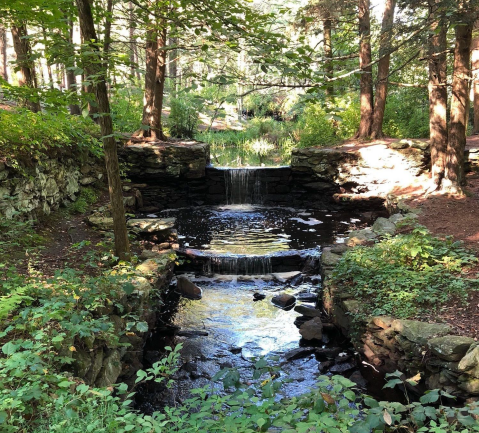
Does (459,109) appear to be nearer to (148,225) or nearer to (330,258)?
(330,258)

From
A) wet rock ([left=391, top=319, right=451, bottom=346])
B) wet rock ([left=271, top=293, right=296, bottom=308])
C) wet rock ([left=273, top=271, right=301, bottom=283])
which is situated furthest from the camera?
wet rock ([left=273, top=271, right=301, bottom=283])

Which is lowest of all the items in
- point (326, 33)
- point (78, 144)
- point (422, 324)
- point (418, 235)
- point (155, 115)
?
point (422, 324)

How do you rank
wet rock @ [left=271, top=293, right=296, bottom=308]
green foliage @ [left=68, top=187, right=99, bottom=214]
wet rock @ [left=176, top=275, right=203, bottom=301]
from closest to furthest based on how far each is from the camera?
wet rock @ [left=271, top=293, right=296, bottom=308] < wet rock @ [left=176, top=275, right=203, bottom=301] < green foliage @ [left=68, top=187, right=99, bottom=214]

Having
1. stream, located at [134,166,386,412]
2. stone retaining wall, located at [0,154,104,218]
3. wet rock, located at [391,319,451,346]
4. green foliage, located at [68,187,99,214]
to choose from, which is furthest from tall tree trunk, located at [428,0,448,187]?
stone retaining wall, located at [0,154,104,218]

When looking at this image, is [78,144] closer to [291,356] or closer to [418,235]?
[291,356]

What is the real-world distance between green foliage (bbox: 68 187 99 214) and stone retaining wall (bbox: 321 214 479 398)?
5.15 m

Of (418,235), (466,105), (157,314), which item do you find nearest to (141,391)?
(157,314)

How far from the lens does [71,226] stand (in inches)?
262

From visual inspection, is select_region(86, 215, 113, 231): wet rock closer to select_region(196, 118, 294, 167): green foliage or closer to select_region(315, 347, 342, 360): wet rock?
select_region(315, 347, 342, 360): wet rock

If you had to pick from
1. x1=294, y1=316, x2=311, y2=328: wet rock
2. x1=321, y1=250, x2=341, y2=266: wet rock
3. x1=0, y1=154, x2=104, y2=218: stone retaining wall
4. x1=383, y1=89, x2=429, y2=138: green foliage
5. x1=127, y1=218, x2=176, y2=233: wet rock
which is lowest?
x1=294, y1=316, x2=311, y2=328: wet rock

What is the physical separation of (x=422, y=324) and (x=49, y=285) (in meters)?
3.76

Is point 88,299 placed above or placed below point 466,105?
below

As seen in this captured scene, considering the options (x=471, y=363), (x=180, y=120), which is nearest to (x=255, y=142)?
(x=180, y=120)

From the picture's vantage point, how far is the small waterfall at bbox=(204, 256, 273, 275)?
23.9 ft
